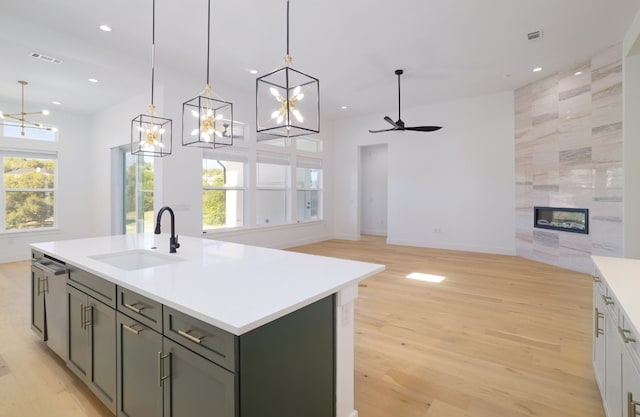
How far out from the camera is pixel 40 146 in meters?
6.52

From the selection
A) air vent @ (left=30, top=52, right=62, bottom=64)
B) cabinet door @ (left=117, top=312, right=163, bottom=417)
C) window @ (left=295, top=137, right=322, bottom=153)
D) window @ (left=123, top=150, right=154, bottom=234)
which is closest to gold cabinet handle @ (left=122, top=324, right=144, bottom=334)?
cabinet door @ (left=117, top=312, right=163, bottom=417)

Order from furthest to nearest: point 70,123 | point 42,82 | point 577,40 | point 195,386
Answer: point 70,123 < point 42,82 < point 577,40 < point 195,386

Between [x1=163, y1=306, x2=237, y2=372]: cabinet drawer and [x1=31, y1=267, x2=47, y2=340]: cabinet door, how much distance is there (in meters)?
1.90

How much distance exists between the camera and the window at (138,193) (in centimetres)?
595

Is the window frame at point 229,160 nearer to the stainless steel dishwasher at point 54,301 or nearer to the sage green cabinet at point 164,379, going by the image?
the stainless steel dishwasher at point 54,301

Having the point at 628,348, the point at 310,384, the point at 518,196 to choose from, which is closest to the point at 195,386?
the point at 310,384

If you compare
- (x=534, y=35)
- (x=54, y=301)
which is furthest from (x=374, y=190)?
(x=54, y=301)

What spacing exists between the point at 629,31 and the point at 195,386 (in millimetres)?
5807

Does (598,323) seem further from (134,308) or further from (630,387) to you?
(134,308)

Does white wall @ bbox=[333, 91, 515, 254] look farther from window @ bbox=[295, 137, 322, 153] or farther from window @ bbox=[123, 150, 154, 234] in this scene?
window @ bbox=[123, 150, 154, 234]

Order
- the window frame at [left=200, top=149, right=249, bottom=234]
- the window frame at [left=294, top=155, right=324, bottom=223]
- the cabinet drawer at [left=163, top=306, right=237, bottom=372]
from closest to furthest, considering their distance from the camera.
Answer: the cabinet drawer at [left=163, top=306, right=237, bottom=372], the window frame at [left=200, top=149, right=249, bottom=234], the window frame at [left=294, top=155, right=324, bottom=223]

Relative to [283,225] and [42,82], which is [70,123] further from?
[283,225]

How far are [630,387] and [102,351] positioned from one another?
260 centimetres

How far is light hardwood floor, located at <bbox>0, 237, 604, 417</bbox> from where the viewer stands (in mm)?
1936
